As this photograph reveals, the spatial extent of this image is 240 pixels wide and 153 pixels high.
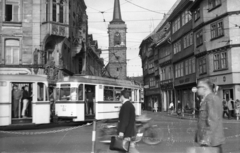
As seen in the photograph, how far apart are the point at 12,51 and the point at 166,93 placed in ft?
96.3

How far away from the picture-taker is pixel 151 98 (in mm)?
66188

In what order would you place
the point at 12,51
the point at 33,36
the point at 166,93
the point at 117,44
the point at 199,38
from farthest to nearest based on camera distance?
the point at 117,44 < the point at 166,93 < the point at 199,38 < the point at 33,36 < the point at 12,51

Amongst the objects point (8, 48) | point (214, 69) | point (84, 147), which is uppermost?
point (8, 48)

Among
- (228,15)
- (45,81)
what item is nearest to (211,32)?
(228,15)

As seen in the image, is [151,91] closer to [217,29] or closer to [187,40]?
[187,40]

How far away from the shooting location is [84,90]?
2061cm

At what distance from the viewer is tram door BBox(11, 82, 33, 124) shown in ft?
55.7

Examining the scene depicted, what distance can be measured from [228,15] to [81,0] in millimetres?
24652

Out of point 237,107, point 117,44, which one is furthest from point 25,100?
point 117,44

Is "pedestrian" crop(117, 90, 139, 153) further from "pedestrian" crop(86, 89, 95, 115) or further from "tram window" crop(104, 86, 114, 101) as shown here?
"tram window" crop(104, 86, 114, 101)

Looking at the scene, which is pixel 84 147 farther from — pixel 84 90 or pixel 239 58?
pixel 239 58

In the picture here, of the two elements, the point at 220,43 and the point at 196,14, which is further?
the point at 196,14

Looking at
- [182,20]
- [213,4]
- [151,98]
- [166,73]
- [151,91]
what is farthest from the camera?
[151,98]

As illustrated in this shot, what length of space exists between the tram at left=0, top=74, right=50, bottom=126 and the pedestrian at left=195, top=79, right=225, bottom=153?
1345cm
